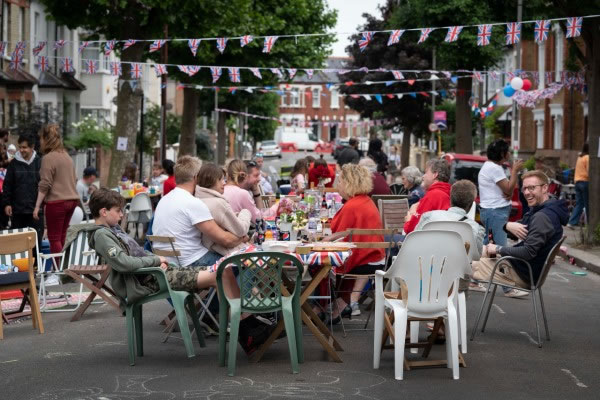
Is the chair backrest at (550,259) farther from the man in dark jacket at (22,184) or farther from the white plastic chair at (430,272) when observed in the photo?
the man in dark jacket at (22,184)

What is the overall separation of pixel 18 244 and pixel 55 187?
441 cm

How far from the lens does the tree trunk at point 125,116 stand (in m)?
27.3

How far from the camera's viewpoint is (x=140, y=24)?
27.7 meters

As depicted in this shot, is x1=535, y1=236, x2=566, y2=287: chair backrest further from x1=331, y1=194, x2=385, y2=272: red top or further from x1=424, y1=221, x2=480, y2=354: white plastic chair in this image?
x1=331, y1=194, x2=385, y2=272: red top

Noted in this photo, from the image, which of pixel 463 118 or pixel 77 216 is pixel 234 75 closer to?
pixel 77 216

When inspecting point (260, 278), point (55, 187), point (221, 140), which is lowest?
point (260, 278)

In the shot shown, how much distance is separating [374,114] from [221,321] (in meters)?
54.3

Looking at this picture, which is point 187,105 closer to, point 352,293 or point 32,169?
point 32,169

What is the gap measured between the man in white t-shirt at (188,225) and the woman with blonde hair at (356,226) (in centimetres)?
140

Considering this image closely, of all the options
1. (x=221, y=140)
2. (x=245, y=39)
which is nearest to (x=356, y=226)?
(x=245, y=39)

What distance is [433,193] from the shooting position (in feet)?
38.3

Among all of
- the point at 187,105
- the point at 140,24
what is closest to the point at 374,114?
the point at 187,105

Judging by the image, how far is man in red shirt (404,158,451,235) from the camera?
454 inches

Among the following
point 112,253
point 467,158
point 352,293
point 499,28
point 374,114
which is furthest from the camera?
point 374,114
